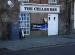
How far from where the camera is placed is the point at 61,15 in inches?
1145

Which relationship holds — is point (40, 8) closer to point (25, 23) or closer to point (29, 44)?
point (25, 23)

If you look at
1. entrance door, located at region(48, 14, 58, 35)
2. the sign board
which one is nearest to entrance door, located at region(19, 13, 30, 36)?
the sign board

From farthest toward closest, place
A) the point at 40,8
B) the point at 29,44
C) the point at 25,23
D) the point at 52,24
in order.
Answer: the point at 52,24 → the point at 40,8 → the point at 25,23 → the point at 29,44

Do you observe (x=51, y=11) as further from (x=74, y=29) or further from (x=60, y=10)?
(x=74, y=29)

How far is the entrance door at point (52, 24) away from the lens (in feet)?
92.8

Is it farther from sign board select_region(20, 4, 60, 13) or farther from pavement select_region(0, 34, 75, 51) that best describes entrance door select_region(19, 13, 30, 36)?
pavement select_region(0, 34, 75, 51)

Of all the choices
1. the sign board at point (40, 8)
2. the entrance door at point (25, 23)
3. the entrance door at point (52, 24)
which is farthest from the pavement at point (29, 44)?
the sign board at point (40, 8)

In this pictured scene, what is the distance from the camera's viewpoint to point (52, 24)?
28.5 m

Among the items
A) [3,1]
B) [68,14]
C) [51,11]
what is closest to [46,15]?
[51,11]

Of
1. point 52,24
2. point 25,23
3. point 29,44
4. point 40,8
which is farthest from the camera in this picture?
point 52,24

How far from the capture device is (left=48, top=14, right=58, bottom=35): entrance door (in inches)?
1113

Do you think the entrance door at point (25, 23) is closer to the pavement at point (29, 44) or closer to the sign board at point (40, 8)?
the sign board at point (40, 8)

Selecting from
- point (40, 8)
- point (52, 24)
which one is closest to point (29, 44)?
point (40, 8)

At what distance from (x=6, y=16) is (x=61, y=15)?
85.1 ft
